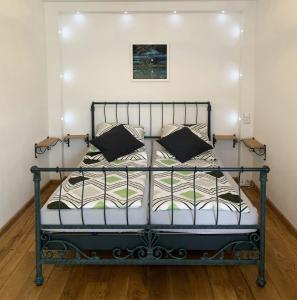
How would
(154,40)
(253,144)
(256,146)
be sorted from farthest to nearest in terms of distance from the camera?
(154,40) < (253,144) < (256,146)

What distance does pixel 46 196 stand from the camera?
15.5 feet

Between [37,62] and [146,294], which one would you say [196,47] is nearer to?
[37,62]

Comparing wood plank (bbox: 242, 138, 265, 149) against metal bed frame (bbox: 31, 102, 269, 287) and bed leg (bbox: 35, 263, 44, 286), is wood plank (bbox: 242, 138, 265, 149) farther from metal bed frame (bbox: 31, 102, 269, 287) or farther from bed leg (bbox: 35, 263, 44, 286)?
bed leg (bbox: 35, 263, 44, 286)

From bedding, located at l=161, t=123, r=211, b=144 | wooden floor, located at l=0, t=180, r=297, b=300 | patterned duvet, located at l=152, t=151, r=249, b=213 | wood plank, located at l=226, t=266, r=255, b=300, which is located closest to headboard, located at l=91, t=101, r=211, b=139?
bedding, located at l=161, t=123, r=211, b=144

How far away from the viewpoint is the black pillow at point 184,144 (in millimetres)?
4262

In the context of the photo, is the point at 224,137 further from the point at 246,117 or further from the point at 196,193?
the point at 196,193

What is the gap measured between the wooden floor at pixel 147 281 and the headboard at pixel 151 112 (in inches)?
89.7

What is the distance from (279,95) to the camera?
3.99 m

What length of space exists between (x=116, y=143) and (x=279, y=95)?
73.1 inches

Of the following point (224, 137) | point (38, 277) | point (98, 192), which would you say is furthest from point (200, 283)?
point (224, 137)

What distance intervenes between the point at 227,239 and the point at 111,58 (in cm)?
309

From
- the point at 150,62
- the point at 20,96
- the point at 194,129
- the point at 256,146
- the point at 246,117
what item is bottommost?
the point at 256,146

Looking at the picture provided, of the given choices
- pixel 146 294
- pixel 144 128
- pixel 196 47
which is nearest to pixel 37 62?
pixel 144 128

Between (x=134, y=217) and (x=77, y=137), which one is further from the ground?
(x=77, y=137)
